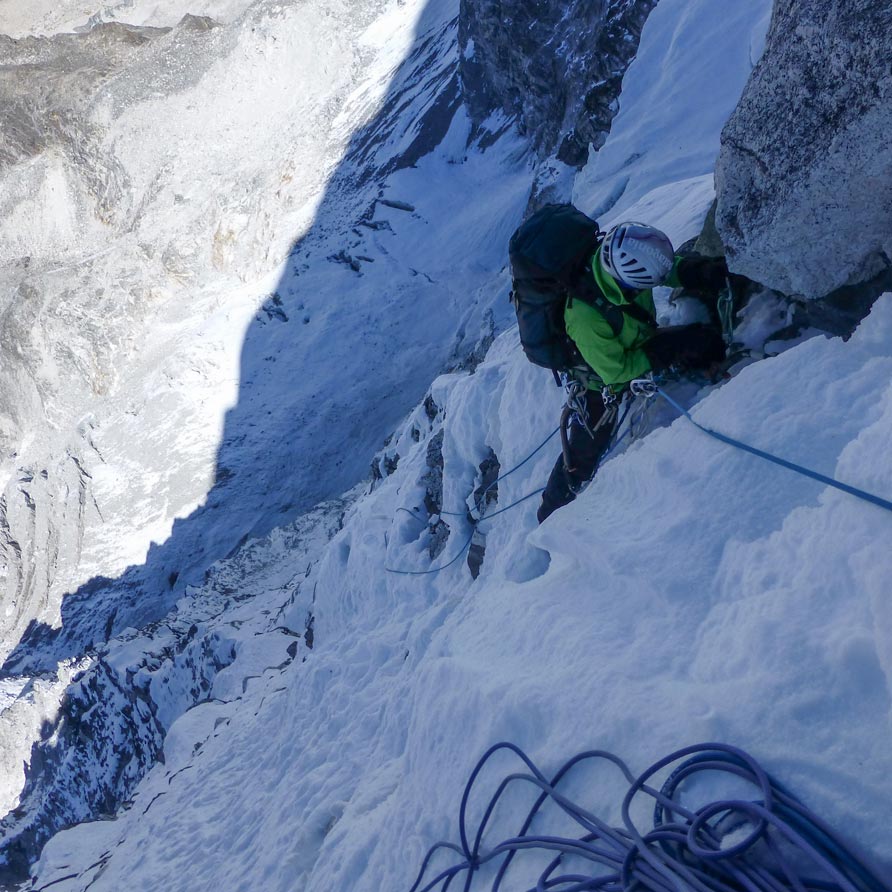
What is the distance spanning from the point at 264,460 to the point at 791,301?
21146 millimetres

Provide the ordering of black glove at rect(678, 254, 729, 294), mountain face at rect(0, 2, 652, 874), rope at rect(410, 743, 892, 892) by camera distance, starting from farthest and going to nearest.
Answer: mountain face at rect(0, 2, 652, 874), black glove at rect(678, 254, 729, 294), rope at rect(410, 743, 892, 892)

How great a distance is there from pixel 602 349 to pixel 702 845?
8.50ft

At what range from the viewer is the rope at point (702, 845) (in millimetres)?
1989

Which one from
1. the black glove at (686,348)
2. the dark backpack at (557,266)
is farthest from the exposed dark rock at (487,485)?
the black glove at (686,348)

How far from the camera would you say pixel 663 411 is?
4398 mm

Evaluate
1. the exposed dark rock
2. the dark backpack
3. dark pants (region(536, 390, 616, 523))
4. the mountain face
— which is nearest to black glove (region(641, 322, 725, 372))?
the dark backpack

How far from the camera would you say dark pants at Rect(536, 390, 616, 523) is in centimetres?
471

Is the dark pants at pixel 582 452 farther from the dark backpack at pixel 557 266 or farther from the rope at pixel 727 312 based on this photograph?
the rope at pixel 727 312

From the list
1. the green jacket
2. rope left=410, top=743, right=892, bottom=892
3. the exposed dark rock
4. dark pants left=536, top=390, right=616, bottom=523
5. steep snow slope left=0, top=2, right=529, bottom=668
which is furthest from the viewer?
steep snow slope left=0, top=2, right=529, bottom=668

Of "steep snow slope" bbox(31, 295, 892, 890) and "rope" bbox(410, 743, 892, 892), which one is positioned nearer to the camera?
"rope" bbox(410, 743, 892, 892)

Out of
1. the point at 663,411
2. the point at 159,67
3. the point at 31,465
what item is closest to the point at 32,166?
the point at 159,67

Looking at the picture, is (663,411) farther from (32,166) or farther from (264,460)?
(32,166)

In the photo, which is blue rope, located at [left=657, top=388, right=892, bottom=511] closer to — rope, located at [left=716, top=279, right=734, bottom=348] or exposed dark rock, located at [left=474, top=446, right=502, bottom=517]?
rope, located at [left=716, top=279, right=734, bottom=348]

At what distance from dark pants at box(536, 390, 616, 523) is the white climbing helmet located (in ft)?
3.67
